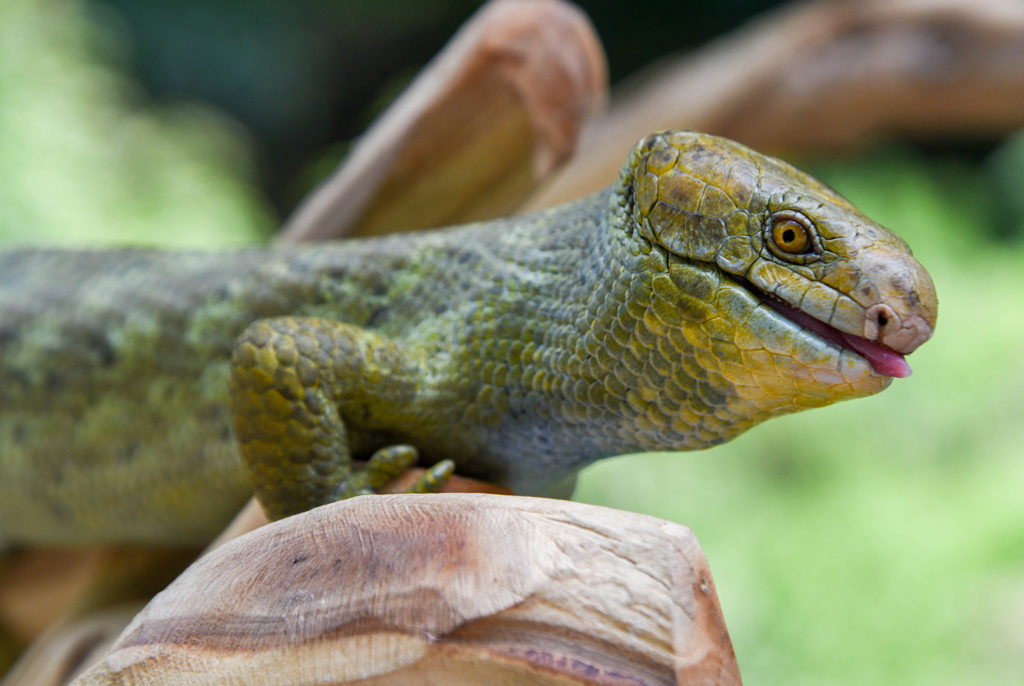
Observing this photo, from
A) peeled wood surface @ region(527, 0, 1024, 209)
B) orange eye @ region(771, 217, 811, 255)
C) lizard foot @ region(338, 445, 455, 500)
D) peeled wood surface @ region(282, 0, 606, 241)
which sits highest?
peeled wood surface @ region(527, 0, 1024, 209)

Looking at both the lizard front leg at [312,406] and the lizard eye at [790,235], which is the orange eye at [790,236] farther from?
the lizard front leg at [312,406]

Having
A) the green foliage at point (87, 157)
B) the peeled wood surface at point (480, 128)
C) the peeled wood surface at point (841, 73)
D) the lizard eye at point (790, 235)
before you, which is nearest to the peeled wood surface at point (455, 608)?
the lizard eye at point (790, 235)

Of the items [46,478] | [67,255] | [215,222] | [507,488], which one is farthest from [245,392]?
[215,222]

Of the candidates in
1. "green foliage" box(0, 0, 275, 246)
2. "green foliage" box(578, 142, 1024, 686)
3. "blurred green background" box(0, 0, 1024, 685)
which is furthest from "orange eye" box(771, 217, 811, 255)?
"green foliage" box(0, 0, 275, 246)

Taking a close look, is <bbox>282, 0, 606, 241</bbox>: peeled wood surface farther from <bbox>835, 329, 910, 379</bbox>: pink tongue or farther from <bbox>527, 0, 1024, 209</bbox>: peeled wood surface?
<bbox>835, 329, 910, 379</bbox>: pink tongue

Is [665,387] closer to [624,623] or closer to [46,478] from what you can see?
[624,623]
